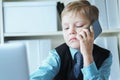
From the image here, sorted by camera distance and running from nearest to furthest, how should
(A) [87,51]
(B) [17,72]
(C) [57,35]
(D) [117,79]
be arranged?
1. (B) [17,72]
2. (A) [87,51]
3. (D) [117,79]
4. (C) [57,35]

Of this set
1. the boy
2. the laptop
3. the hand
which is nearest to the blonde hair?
the boy

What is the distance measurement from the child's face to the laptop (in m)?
0.35

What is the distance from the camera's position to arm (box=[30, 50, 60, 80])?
2.65 ft

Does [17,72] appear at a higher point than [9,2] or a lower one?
lower

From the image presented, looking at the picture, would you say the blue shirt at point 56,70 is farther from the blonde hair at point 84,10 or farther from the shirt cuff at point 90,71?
the blonde hair at point 84,10

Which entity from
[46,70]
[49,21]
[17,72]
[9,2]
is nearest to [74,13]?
[46,70]

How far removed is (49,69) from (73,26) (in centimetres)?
18

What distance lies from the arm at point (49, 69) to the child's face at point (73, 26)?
4.0 inches

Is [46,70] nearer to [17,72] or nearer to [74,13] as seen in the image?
[74,13]

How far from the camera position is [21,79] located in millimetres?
485

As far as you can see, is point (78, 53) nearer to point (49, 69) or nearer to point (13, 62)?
point (49, 69)

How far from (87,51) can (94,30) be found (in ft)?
0.39

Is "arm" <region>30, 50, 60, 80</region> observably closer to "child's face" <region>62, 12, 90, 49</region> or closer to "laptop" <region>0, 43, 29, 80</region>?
"child's face" <region>62, 12, 90, 49</region>

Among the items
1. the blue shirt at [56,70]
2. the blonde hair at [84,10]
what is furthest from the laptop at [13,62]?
the blonde hair at [84,10]
